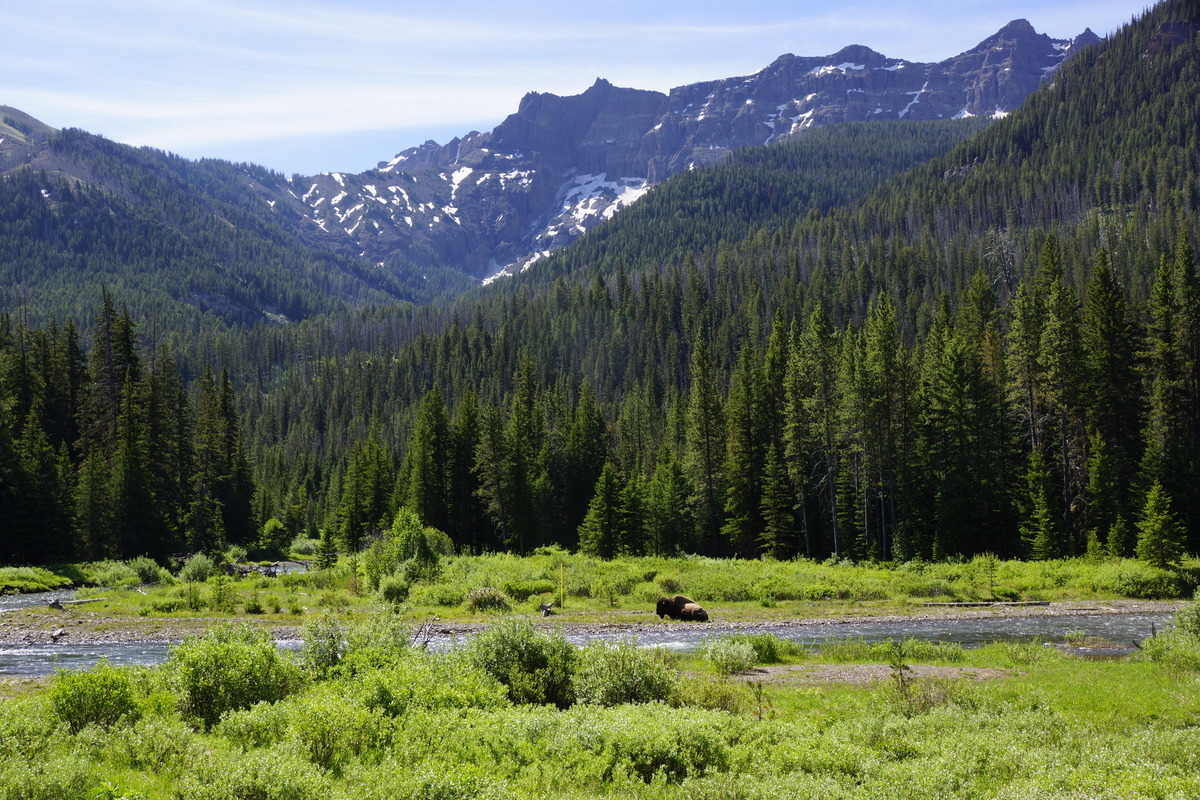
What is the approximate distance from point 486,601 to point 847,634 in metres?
16.5

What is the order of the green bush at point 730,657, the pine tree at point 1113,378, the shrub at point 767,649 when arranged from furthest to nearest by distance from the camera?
the pine tree at point 1113,378 < the shrub at point 767,649 < the green bush at point 730,657

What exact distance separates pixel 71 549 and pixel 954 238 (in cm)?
15017

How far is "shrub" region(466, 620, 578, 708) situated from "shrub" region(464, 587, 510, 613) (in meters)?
18.4

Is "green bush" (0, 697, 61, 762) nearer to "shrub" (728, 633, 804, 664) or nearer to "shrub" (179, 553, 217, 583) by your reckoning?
"shrub" (728, 633, 804, 664)

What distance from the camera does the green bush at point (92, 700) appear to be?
13.1 meters

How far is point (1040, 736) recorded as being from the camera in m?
13.0

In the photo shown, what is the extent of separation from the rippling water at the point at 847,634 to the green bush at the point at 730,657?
4.44 metres

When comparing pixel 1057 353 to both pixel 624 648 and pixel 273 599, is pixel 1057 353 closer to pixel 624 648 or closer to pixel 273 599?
pixel 624 648

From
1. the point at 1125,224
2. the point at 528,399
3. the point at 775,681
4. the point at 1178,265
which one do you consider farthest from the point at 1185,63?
the point at 775,681

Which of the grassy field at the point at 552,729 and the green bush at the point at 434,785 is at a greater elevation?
the green bush at the point at 434,785

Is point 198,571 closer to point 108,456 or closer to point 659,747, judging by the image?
point 108,456

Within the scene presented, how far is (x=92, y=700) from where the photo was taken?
1330cm

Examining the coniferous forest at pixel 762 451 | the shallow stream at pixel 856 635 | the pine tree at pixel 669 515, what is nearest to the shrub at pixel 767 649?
the shallow stream at pixel 856 635

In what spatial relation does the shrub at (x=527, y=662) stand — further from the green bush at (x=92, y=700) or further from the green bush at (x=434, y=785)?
the green bush at (x=92, y=700)
